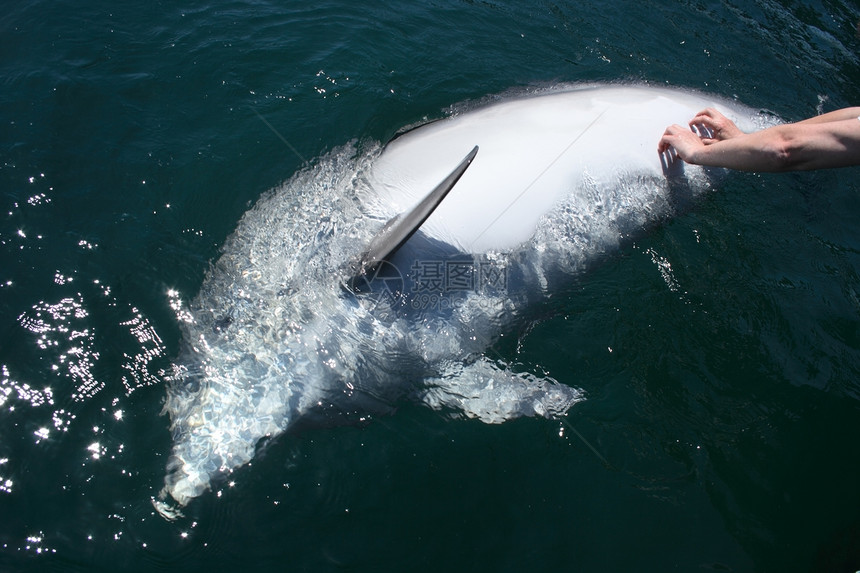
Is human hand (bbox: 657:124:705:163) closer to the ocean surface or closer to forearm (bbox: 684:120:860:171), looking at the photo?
forearm (bbox: 684:120:860:171)

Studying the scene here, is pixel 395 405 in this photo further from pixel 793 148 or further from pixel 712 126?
pixel 712 126

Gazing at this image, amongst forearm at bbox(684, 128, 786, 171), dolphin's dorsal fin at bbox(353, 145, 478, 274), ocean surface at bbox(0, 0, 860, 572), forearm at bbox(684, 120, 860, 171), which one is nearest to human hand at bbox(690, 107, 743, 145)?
forearm at bbox(684, 128, 786, 171)

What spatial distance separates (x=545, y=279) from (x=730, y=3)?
9630 millimetres

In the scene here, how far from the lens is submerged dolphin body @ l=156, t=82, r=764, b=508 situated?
4.87 m

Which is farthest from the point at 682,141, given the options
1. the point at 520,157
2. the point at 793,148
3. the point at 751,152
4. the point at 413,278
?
the point at 413,278

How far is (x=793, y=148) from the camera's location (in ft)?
15.3

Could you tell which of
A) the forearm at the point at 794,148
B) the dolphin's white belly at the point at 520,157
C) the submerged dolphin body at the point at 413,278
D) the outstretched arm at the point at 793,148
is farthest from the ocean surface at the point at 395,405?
the forearm at the point at 794,148

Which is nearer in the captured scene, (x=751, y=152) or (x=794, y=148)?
(x=794, y=148)

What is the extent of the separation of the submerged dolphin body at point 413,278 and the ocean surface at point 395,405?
0.23m

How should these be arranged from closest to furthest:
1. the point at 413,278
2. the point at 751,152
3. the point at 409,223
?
the point at 409,223
the point at 751,152
the point at 413,278

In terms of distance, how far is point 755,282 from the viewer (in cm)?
636

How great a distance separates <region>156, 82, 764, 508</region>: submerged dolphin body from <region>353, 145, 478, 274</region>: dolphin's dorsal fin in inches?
10.2

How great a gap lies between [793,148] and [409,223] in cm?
334

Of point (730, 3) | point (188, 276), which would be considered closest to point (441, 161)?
point (188, 276)
